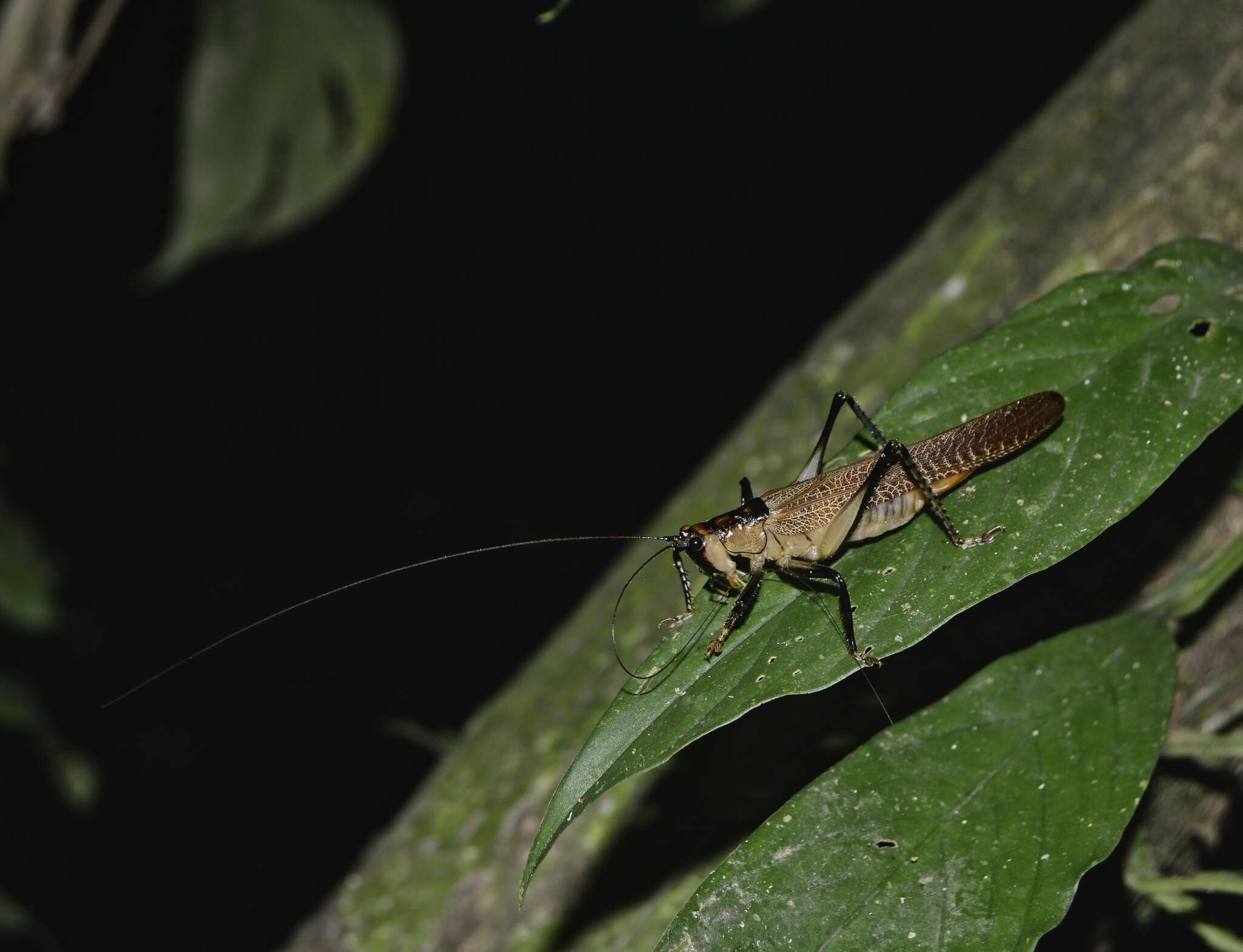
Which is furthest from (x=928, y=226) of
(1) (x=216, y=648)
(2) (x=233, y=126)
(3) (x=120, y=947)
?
(3) (x=120, y=947)

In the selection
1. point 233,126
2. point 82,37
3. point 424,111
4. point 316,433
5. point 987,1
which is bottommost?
point 987,1

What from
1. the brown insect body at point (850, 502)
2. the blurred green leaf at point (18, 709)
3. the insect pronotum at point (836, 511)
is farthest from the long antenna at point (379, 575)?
the blurred green leaf at point (18, 709)

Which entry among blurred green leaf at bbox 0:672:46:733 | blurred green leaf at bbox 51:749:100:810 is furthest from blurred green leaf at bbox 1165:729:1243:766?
blurred green leaf at bbox 51:749:100:810

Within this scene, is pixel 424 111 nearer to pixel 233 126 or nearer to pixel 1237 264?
pixel 233 126

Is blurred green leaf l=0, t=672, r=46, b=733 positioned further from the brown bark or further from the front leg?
the front leg

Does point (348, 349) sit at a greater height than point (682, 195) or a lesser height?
greater

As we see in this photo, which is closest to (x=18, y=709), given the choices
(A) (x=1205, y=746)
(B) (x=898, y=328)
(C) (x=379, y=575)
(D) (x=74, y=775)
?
(D) (x=74, y=775)
